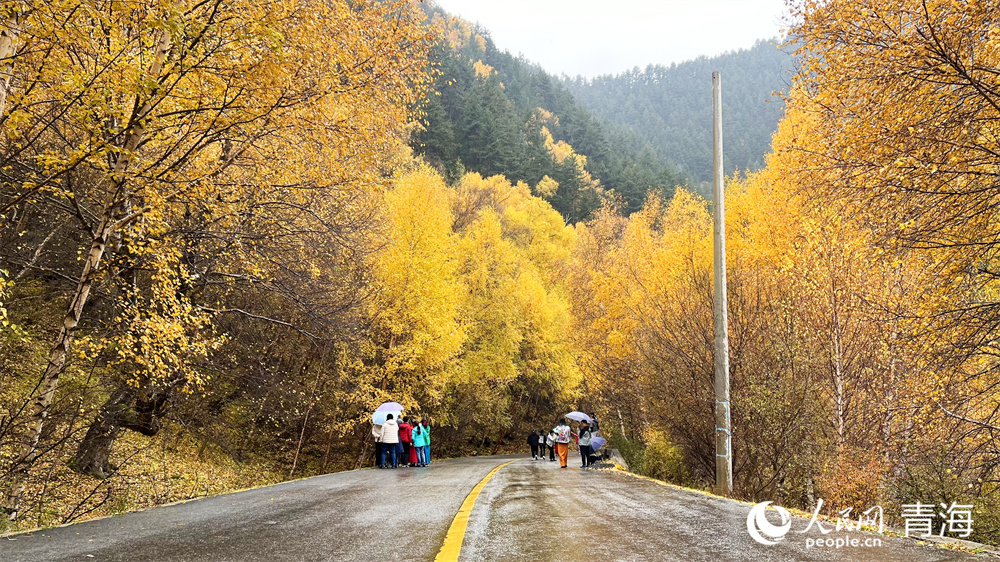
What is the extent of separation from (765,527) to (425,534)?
314 centimetres

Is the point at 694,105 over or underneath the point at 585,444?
over

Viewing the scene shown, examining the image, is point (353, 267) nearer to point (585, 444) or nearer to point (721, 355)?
point (585, 444)

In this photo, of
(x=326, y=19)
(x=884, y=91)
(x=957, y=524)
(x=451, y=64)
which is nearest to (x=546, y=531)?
(x=884, y=91)

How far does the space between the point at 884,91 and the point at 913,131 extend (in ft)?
1.86

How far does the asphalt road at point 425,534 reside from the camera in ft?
14.4

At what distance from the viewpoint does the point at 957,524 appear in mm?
8852

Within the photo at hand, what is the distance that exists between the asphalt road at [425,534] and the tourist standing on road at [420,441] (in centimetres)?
1053

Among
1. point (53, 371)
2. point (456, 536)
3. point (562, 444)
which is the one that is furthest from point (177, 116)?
point (562, 444)

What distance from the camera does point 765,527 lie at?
5496 millimetres

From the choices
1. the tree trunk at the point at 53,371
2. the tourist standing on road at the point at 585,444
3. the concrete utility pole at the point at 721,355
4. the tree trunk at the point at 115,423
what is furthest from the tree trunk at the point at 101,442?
the tourist standing on road at the point at 585,444

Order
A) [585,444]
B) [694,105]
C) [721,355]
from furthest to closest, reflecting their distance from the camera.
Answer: [694,105], [585,444], [721,355]

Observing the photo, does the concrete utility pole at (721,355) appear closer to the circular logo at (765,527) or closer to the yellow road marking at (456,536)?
the circular logo at (765,527)

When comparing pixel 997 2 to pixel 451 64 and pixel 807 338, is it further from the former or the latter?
pixel 451 64

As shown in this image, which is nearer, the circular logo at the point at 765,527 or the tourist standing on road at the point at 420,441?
the circular logo at the point at 765,527
